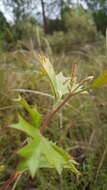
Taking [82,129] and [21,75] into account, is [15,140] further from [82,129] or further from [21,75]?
[21,75]

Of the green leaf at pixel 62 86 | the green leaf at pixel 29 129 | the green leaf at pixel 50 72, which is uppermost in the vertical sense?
the green leaf at pixel 50 72

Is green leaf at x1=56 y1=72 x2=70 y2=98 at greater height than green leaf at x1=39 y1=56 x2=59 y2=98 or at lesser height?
lesser

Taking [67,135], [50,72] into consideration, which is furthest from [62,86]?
[67,135]

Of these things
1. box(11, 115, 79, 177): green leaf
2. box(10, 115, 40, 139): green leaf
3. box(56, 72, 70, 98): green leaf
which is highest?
box(10, 115, 40, 139): green leaf

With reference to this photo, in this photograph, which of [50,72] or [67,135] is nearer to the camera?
[50,72]

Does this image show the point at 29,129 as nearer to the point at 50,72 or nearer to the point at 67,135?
the point at 50,72

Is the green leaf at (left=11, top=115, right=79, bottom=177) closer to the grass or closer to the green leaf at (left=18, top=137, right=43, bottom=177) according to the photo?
the green leaf at (left=18, top=137, right=43, bottom=177)

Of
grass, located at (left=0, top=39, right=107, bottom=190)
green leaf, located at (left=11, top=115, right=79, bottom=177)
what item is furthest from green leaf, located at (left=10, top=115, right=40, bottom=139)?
grass, located at (left=0, top=39, right=107, bottom=190)

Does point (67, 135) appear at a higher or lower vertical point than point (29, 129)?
lower

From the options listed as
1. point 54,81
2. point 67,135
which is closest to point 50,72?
point 54,81

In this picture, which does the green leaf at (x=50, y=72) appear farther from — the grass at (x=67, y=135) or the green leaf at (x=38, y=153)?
the grass at (x=67, y=135)

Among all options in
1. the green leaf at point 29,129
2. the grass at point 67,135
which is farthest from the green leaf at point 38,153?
the grass at point 67,135
